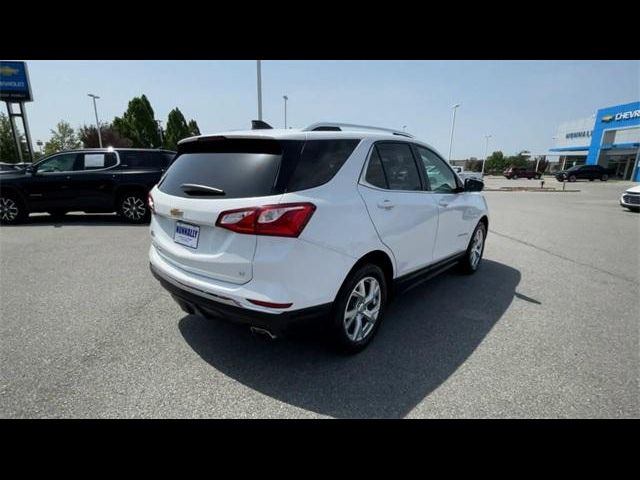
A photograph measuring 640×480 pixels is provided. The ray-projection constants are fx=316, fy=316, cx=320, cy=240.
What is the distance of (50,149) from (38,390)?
50.8 metres

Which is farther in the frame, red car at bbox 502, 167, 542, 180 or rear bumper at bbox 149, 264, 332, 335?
red car at bbox 502, 167, 542, 180

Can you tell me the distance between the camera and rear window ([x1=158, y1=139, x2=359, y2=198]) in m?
2.14

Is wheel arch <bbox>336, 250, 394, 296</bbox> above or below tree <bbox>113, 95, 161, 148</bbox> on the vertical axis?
below

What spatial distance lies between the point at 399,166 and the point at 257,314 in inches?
77.8

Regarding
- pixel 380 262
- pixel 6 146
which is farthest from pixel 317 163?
pixel 6 146

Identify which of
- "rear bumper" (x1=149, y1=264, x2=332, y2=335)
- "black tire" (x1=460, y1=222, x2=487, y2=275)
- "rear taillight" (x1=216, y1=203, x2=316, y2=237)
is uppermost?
"rear taillight" (x1=216, y1=203, x2=316, y2=237)

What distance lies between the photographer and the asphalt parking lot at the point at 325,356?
2.19m

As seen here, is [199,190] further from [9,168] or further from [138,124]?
[138,124]

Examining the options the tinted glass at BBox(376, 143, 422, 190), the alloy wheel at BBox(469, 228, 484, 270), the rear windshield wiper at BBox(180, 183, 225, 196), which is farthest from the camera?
the alloy wheel at BBox(469, 228, 484, 270)

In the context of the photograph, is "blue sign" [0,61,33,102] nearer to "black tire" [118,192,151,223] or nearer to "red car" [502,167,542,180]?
"black tire" [118,192,151,223]

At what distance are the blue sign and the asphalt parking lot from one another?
22769 mm

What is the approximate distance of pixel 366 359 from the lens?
2721 mm

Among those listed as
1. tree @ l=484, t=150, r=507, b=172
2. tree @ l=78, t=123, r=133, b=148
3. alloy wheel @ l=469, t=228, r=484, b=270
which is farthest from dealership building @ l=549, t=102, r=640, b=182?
tree @ l=78, t=123, r=133, b=148
